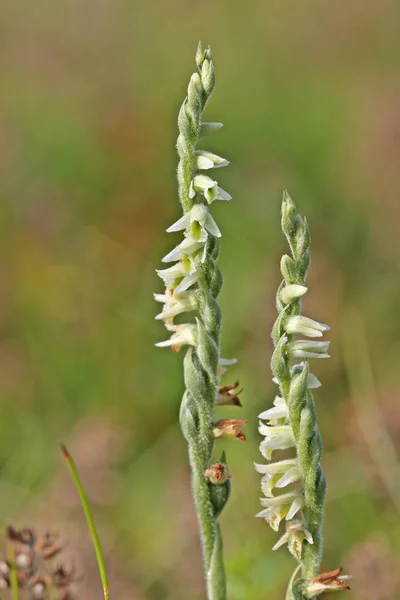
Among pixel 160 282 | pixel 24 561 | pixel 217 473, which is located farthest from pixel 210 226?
pixel 160 282

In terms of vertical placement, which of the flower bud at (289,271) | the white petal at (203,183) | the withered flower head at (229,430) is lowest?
the withered flower head at (229,430)

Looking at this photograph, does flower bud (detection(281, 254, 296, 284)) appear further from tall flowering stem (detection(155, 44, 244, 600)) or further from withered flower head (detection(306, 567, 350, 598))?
Answer: withered flower head (detection(306, 567, 350, 598))

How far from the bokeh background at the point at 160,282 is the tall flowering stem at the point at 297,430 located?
74 centimetres

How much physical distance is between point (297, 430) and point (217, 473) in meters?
0.23

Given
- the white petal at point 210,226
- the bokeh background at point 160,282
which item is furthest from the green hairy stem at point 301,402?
the bokeh background at point 160,282

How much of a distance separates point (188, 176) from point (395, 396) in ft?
6.11

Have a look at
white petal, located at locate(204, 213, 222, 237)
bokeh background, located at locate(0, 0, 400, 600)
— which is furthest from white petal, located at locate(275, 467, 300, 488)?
bokeh background, located at locate(0, 0, 400, 600)

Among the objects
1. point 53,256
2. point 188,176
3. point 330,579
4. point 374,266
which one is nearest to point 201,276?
point 188,176

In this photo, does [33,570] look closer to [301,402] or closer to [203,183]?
[301,402]

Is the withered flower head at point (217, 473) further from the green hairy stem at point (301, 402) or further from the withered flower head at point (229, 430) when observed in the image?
the green hairy stem at point (301, 402)

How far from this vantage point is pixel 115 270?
4719mm

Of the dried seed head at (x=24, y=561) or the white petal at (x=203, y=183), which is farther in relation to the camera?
the dried seed head at (x=24, y=561)

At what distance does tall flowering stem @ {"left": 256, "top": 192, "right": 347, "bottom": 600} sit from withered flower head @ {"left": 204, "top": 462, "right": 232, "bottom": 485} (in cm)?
13

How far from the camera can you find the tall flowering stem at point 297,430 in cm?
161
